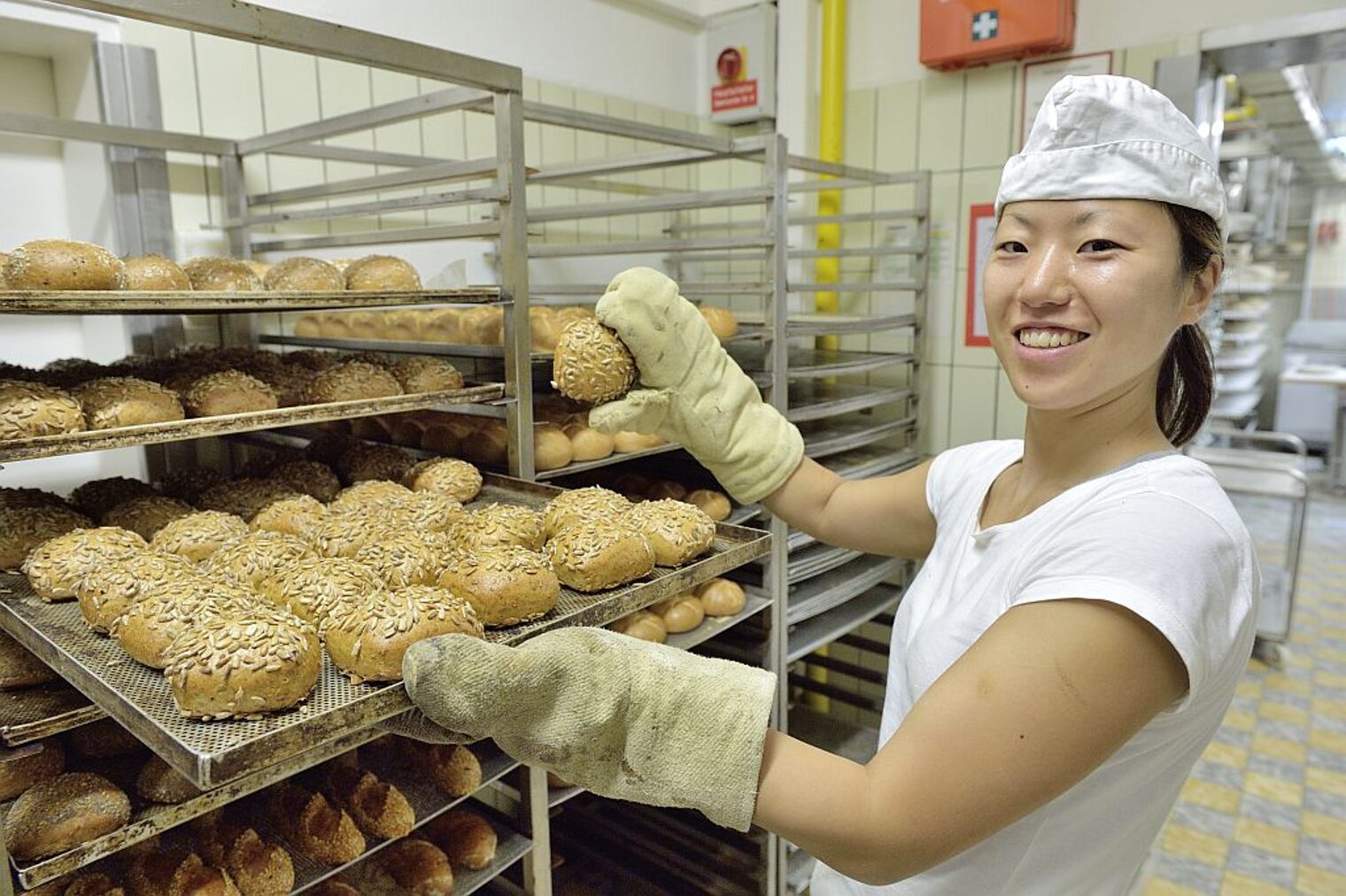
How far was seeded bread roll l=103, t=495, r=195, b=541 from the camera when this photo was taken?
1492 millimetres

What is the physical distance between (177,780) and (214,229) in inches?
58.3

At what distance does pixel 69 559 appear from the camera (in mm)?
1235

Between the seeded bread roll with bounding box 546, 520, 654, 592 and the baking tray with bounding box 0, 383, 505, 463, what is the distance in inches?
15.8

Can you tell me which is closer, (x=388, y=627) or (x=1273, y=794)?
(x=388, y=627)

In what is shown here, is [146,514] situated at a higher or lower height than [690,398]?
lower

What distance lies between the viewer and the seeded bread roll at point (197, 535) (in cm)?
138

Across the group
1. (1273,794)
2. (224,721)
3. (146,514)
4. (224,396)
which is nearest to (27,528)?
(146,514)

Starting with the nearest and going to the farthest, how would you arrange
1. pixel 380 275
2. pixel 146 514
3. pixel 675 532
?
1. pixel 675 532
2. pixel 146 514
3. pixel 380 275

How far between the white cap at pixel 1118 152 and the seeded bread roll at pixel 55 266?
4.33ft

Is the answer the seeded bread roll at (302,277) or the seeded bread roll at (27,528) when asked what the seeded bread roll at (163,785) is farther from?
the seeded bread roll at (302,277)

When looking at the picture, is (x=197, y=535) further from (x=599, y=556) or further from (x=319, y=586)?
(x=599, y=556)

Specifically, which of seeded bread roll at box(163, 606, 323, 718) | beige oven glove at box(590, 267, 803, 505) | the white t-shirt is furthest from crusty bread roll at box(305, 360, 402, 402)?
the white t-shirt

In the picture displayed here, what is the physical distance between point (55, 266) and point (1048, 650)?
A: 1.42 meters

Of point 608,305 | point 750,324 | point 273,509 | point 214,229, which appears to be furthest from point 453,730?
point 750,324
